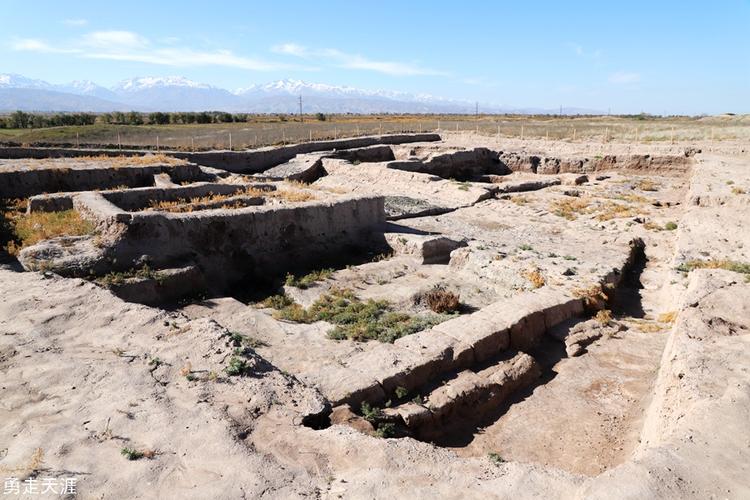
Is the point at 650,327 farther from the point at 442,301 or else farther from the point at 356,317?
the point at 356,317

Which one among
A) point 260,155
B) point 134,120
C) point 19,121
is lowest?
point 260,155

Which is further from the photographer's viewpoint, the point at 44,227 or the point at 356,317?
the point at 44,227

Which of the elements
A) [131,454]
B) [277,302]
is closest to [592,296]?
[277,302]

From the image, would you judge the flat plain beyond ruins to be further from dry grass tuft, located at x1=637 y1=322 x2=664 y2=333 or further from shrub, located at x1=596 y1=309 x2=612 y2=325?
shrub, located at x1=596 y1=309 x2=612 y2=325

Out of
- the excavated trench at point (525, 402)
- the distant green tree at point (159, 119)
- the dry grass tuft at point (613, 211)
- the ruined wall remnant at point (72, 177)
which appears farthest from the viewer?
the distant green tree at point (159, 119)

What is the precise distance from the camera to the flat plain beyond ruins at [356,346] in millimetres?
3891

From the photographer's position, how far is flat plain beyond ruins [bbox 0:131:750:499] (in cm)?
389

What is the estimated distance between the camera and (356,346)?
6.90m

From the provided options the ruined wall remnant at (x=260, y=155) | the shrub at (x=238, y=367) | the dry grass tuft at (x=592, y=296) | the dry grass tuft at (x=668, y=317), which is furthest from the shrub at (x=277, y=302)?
the ruined wall remnant at (x=260, y=155)

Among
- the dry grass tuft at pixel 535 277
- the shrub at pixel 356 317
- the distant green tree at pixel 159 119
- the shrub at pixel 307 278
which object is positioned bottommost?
the shrub at pixel 356 317

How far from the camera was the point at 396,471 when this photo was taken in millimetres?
3965

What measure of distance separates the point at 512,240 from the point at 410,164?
33.0 ft

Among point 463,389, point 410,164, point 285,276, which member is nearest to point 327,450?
point 463,389

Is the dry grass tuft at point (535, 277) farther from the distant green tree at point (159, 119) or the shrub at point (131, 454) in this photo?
the distant green tree at point (159, 119)
